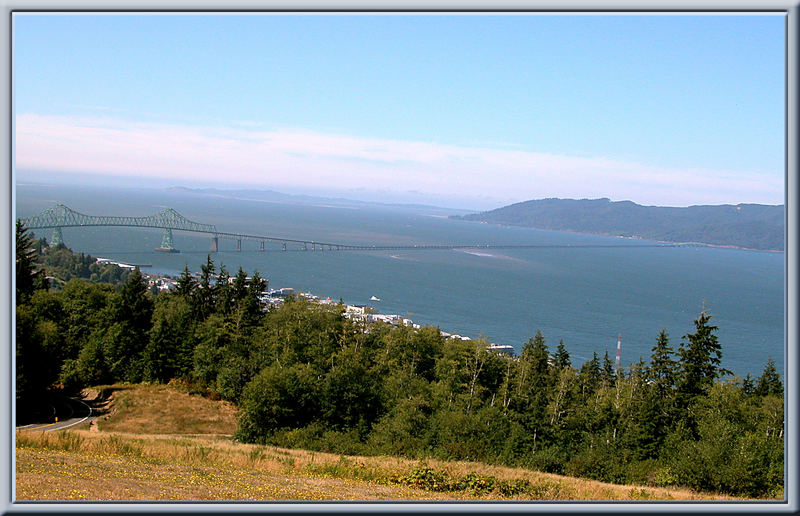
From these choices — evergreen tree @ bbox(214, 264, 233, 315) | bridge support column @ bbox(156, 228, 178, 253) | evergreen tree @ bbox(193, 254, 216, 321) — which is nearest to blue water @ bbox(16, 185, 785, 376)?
bridge support column @ bbox(156, 228, 178, 253)

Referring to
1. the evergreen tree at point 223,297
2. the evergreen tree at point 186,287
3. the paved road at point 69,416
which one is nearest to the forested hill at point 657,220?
the paved road at point 69,416

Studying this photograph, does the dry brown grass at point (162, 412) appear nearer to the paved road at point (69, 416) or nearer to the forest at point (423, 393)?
the paved road at point (69, 416)

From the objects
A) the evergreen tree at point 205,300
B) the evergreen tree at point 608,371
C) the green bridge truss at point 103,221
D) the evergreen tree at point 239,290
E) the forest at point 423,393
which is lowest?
the evergreen tree at point 608,371

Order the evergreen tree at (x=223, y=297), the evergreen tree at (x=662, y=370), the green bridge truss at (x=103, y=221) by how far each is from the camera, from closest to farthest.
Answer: the evergreen tree at (x=662, y=370) < the evergreen tree at (x=223, y=297) < the green bridge truss at (x=103, y=221)

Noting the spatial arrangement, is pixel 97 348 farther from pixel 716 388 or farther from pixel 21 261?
pixel 716 388

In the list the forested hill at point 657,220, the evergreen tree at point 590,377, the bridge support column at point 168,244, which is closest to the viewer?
→ the evergreen tree at point 590,377

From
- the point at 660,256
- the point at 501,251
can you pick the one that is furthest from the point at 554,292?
the point at 501,251
